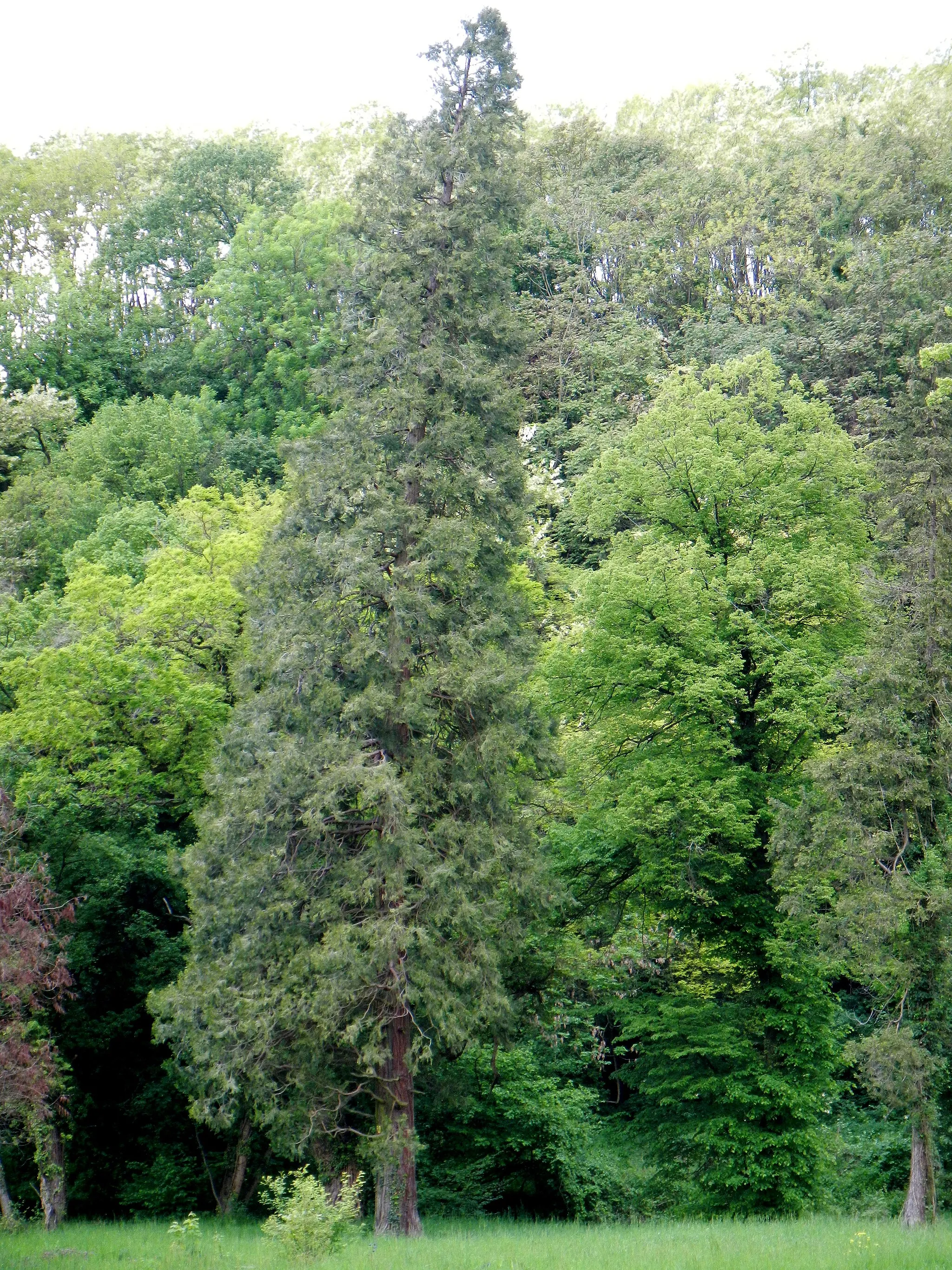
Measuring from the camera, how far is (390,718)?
56.1 feet

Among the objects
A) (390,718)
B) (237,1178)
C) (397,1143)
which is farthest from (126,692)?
(397,1143)

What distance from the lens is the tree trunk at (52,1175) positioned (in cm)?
1878

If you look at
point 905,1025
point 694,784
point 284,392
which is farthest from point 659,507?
point 284,392

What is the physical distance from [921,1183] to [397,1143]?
698 cm

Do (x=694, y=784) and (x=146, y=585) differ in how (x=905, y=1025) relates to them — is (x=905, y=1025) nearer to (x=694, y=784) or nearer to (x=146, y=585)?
(x=694, y=784)

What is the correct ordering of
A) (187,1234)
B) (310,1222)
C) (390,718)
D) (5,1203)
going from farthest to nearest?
(5,1203), (390,718), (187,1234), (310,1222)

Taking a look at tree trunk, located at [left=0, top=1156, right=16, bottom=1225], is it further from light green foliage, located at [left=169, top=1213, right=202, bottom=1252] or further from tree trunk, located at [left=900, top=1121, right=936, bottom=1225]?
tree trunk, located at [left=900, top=1121, right=936, bottom=1225]

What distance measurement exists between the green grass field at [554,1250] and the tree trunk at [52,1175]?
97cm

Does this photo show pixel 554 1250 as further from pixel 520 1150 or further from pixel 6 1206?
pixel 6 1206

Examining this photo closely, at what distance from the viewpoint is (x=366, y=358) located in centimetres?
1802

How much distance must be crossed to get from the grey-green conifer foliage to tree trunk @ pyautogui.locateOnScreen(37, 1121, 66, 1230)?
224 centimetres

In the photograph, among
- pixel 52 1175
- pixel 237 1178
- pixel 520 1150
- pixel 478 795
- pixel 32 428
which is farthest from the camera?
pixel 32 428

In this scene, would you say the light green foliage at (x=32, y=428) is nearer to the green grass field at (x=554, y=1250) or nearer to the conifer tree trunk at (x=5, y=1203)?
the conifer tree trunk at (x=5, y=1203)

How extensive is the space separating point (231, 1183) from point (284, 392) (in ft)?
83.2
